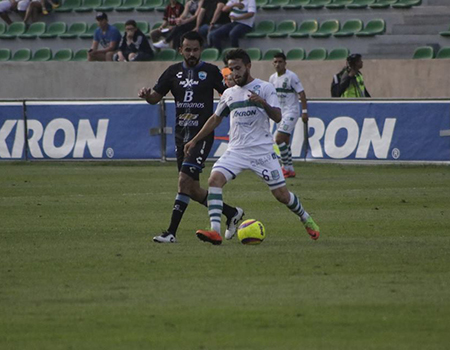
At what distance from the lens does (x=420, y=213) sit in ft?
43.9

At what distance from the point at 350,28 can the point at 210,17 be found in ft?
11.6

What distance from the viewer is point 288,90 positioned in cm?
1981

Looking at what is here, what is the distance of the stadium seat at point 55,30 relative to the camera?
30.0 m

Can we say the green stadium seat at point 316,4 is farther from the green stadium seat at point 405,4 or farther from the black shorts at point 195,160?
the black shorts at point 195,160

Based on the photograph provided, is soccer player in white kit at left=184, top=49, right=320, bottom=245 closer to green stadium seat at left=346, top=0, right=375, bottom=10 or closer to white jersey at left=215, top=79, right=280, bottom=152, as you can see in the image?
white jersey at left=215, top=79, right=280, bottom=152

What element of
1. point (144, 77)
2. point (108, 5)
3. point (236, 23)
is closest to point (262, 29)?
point (236, 23)

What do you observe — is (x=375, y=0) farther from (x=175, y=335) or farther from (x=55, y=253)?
(x=175, y=335)

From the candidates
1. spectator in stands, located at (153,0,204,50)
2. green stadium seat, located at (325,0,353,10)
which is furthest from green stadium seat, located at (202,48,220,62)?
green stadium seat, located at (325,0,353,10)

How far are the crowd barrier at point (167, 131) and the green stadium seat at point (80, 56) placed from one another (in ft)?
17.8

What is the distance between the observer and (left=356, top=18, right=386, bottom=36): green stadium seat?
2561cm

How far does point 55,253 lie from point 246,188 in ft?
25.5

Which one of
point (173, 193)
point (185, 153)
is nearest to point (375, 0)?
point (173, 193)

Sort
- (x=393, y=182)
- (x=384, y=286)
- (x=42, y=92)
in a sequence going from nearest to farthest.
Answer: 1. (x=384, y=286)
2. (x=393, y=182)
3. (x=42, y=92)

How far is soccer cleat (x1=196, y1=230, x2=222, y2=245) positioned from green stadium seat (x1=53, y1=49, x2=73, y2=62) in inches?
772
